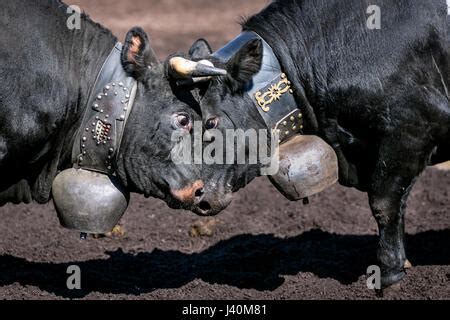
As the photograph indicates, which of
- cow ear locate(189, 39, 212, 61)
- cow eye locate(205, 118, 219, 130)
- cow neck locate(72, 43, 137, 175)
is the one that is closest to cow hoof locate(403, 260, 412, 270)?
cow eye locate(205, 118, 219, 130)

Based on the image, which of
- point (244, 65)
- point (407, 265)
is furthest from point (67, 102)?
point (407, 265)

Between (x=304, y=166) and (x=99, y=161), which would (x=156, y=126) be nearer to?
(x=99, y=161)

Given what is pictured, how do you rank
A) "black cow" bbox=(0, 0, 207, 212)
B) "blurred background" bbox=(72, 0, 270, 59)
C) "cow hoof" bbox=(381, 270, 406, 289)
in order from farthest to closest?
1. "blurred background" bbox=(72, 0, 270, 59)
2. "cow hoof" bbox=(381, 270, 406, 289)
3. "black cow" bbox=(0, 0, 207, 212)

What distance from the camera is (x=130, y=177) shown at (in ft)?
20.7

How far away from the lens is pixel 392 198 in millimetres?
6512

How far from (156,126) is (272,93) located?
0.83m

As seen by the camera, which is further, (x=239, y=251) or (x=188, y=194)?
(x=239, y=251)

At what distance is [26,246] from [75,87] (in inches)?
76.2

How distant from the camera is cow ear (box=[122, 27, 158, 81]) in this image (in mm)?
6191

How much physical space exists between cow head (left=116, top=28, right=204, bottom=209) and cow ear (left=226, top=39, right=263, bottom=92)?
31 cm

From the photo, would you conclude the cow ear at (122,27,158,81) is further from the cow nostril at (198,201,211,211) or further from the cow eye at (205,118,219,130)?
the cow nostril at (198,201,211,211)

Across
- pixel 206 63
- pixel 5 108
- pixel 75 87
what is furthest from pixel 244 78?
pixel 5 108

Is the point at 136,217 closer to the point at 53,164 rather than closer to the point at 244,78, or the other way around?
the point at 53,164

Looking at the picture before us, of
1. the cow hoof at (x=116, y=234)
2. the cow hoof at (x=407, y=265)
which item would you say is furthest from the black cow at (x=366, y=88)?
the cow hoof at (x=116, y=234)
